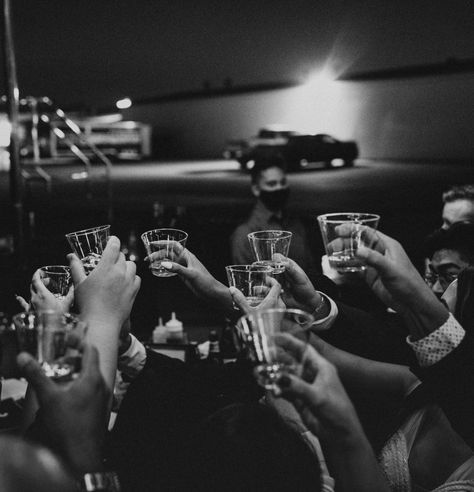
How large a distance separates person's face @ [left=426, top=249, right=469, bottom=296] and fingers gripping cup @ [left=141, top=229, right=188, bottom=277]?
144 centimetres

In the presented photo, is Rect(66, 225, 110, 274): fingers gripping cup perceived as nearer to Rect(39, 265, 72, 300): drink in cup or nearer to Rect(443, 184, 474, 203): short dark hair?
Rect(39, 265, 72, 300): drink in cup

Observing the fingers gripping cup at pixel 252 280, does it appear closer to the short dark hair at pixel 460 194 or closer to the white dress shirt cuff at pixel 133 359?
the white dress shirt cuff at pixel 133 359

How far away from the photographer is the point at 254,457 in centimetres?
120

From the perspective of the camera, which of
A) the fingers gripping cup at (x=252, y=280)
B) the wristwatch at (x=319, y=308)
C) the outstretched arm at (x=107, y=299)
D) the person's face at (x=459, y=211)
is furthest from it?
the person's face at (x=459, y=211)

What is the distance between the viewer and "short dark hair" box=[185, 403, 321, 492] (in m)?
1.19

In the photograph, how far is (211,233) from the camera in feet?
25.1

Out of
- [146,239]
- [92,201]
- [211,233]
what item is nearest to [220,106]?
[92,201]

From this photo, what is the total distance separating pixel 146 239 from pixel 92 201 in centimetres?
1163

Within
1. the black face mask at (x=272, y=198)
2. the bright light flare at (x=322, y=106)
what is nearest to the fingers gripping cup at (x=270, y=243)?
the black face mask at (x=272, y=198)

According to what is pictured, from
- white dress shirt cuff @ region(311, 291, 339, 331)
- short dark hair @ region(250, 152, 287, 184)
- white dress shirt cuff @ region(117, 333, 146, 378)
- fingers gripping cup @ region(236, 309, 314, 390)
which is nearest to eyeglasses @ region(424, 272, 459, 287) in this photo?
white dress shirt cuff @ region(311, 291, 339, 331)

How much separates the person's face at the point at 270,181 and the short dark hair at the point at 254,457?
158 inches

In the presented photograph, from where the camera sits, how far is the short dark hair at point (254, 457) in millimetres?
1187

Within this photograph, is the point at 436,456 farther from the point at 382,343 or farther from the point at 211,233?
the point at 211,233

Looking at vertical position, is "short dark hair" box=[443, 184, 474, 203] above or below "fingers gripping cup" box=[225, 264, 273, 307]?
above
